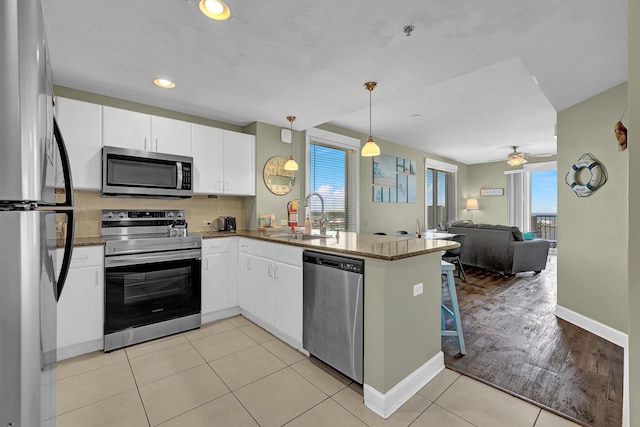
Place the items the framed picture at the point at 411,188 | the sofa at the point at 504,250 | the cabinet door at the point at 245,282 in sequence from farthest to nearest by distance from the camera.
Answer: the framed picture at the point at 411,188
the sofa at the point at 504,250
the cabinet door at the point at 245,282

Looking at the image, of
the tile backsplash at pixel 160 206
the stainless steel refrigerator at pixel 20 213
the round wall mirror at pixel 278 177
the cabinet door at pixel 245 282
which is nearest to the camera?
the stainless steel refrigerator at pixel 20 213

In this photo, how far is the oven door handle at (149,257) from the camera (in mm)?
2484

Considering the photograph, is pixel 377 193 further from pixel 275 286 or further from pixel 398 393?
pixel 398 393

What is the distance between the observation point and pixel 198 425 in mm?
1637

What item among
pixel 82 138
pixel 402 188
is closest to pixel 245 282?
pixel 82 138

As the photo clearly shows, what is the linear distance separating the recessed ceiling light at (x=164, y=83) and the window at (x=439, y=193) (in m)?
5.74

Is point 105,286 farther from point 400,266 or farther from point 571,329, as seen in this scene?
point 571,329

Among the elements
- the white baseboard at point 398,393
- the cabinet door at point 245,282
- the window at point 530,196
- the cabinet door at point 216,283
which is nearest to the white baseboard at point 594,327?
the white baseboard at point 398,393

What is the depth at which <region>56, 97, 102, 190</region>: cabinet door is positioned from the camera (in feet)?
8.09

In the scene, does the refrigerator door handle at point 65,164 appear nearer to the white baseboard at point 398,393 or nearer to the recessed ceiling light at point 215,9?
the recessed ceiling light at point 215,9

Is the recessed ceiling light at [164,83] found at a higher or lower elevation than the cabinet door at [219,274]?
higher

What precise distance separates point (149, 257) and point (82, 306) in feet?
1.99

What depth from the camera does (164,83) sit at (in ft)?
8.70

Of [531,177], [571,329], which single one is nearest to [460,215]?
[531,177]
